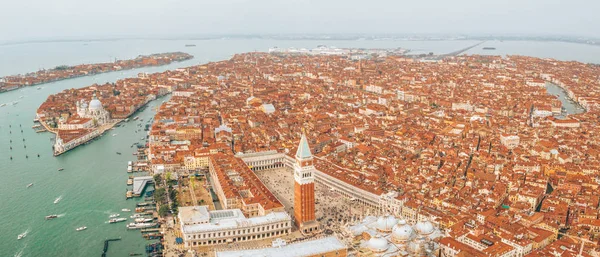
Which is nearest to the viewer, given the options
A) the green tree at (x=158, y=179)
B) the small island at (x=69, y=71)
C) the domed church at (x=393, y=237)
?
the domed church at (x=393, y=237)

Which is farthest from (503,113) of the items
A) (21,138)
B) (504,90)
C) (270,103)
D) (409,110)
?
(21,138)

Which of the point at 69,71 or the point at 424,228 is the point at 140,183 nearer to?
the point at 424,228

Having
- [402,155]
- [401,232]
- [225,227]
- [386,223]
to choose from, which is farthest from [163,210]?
[402,155]

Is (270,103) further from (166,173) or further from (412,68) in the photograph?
(412,68)

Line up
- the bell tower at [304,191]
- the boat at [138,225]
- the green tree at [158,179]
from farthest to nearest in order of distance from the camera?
the green tree at [158,179] < the boat at [138,225] < the bell tower at [304,191]

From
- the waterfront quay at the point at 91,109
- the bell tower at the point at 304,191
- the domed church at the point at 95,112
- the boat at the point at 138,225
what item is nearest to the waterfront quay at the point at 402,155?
the bell tower at the point at 304,191

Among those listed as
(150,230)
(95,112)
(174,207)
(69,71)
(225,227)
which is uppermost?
(69,71)

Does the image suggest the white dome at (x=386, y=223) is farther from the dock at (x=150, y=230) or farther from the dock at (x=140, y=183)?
the dock at (x=140, y=183)
